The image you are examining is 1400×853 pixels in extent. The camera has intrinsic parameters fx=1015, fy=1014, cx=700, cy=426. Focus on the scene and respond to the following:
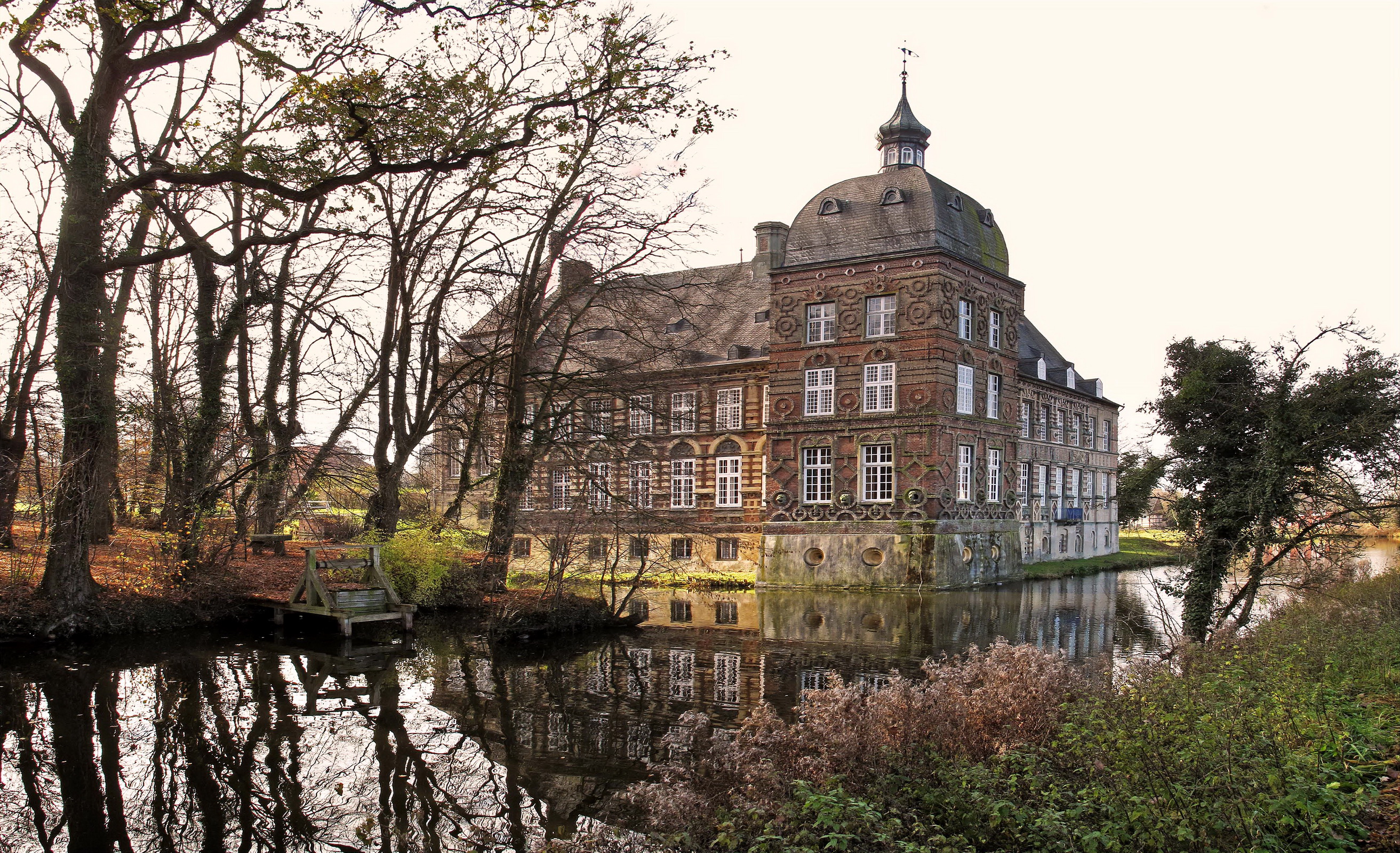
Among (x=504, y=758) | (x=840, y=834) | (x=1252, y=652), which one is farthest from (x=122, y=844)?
(x=1252, y=652)

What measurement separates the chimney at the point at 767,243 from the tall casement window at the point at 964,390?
9.71m

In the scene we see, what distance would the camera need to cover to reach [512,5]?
12859 millimetres

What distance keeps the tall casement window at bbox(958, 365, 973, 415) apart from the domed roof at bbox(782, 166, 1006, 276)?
11.3 feet

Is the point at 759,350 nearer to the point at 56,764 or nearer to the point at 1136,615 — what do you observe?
the point at 1136,615

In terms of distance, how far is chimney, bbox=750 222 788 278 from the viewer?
126ft

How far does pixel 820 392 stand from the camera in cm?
3203

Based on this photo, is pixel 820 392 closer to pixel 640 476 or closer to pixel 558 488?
pixel 640 476

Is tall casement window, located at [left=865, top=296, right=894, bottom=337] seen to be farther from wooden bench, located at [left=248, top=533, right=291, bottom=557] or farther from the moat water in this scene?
wooden bench, located at [left=248, top=533, right=291, bottom=557]

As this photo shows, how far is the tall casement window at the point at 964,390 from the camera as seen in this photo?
31.2 m

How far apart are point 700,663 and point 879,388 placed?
1660 centimetres

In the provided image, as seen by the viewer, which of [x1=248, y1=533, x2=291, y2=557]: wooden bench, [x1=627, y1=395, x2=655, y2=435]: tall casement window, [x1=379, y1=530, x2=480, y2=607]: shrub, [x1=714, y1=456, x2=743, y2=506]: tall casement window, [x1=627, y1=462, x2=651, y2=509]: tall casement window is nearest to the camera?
[x1=379, y1=530, x2=480, y2=607]: shrub

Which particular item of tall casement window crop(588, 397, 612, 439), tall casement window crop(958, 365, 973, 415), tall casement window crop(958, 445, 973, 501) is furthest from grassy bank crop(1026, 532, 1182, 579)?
tall casement window crop(588, 397, 612, 439)

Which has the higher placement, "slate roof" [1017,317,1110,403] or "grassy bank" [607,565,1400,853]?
"slate roof" [1017,317,1110,403]

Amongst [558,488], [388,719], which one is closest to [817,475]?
[558,488]
